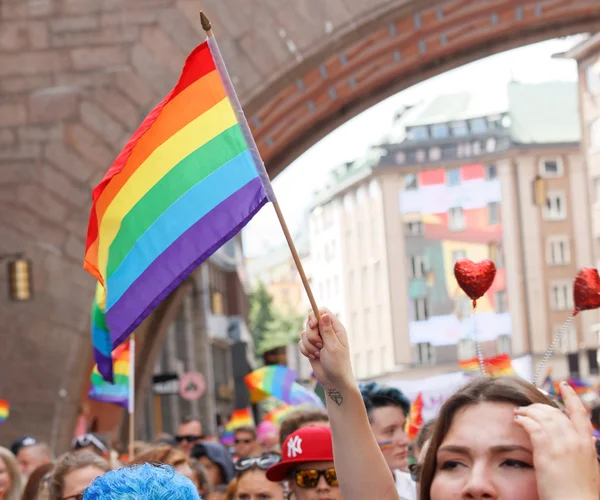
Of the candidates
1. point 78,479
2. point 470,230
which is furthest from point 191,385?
point 470,230

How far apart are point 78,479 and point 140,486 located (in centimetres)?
282

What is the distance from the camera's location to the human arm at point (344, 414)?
312 centimetres

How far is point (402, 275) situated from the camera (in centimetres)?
7519

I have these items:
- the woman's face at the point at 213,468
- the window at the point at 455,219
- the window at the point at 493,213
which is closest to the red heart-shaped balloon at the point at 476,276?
the woman's face at the point at 213,468

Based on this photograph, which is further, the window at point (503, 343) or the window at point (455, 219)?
the window at point (455, 219)

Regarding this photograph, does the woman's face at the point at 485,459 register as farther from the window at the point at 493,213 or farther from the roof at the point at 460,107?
the roof at the point at 460,107

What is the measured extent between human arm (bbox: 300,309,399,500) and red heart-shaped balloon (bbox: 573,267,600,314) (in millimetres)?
824

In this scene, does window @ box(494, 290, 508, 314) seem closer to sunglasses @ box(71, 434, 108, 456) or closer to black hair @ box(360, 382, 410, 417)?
sunglasses @ box(71, 434, 108, 456)

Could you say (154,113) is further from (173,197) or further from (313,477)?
(313,477)

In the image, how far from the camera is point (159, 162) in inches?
204

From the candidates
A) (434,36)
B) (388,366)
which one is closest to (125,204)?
(434,36)

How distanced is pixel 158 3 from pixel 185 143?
9.99 metres

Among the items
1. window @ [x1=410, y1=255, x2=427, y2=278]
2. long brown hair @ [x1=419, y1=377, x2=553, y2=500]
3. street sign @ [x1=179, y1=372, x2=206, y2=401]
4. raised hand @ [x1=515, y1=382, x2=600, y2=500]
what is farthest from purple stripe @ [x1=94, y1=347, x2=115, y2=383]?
window @ [x1=410, y1=255, x2=427, y2=278]

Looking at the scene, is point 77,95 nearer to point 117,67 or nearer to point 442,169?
point 117,67
